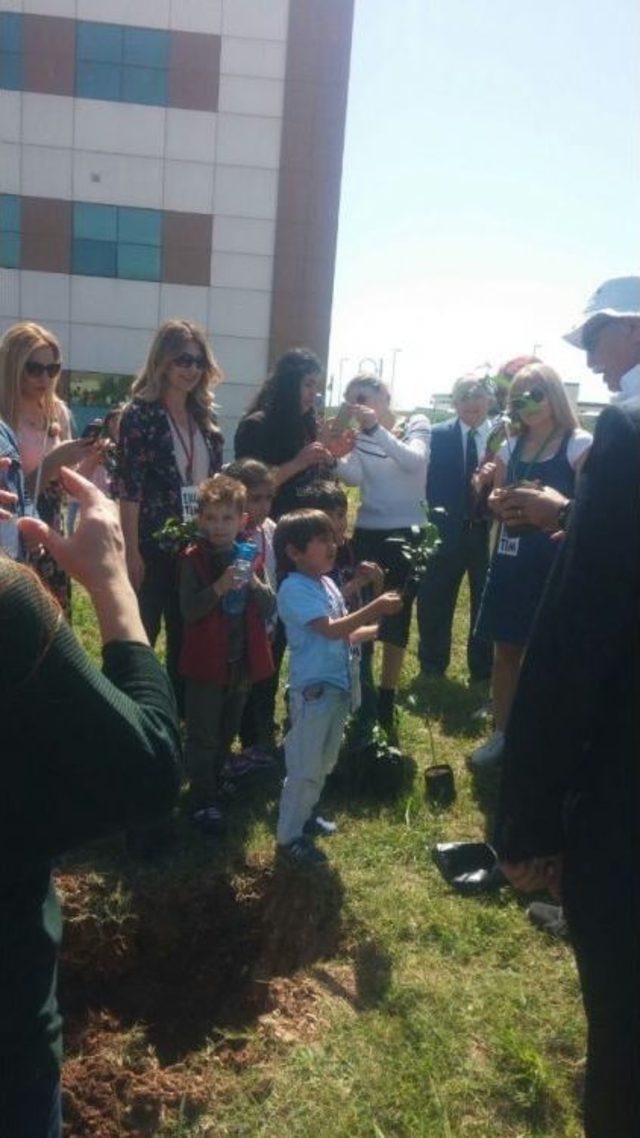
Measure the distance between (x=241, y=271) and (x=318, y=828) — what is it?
56.1ft

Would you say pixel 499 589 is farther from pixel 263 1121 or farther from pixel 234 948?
pixel 263 1121

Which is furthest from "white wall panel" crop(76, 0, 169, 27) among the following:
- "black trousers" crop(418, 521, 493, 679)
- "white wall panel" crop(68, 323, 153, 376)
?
"black trousers" crop(418, 521, 493, 679)

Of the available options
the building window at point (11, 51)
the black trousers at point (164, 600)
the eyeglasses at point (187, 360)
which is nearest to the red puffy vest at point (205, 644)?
the black trousers at point (164, 600)

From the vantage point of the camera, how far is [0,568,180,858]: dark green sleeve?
44.7 inches

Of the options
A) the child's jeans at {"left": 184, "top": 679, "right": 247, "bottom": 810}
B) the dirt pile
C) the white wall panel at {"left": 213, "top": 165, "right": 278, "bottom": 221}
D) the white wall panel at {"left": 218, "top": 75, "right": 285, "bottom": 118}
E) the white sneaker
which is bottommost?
the dirt pile

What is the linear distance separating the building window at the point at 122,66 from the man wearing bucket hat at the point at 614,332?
56.2 ft

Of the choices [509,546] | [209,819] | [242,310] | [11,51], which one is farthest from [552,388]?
[11,51]

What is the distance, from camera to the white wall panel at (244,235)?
19.2 m

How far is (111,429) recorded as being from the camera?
414 cm

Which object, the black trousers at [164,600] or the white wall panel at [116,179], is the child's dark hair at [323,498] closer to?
the black trousers at [164,600]

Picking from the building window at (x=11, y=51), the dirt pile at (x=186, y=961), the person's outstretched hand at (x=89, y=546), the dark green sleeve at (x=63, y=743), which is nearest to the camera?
the dark green sleeve at (x=63, y=743)

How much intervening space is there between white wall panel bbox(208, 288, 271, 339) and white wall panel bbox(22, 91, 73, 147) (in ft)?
13.8

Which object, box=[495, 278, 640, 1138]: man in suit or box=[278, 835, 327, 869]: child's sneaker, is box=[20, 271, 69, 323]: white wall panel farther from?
box=[495, 278, 640, 1138]: man in suit

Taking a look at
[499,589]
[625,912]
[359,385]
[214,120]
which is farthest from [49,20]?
[625,912]
